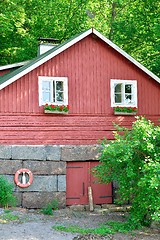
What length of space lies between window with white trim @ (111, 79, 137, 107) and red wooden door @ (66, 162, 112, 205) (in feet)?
8.89

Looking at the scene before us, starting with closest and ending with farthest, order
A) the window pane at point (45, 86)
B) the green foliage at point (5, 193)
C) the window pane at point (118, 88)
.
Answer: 1. the green foliage at point (5, 193)
2. the window pane at point (45, 86)
3. the window pane at point (118, 88)

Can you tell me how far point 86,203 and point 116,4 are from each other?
58.4ft

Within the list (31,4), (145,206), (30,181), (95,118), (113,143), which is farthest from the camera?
(31,4)

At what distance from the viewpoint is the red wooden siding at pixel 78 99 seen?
15703mm

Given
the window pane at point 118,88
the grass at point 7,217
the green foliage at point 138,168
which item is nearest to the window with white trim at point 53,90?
the window pane at point 118,88

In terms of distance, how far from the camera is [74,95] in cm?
1655

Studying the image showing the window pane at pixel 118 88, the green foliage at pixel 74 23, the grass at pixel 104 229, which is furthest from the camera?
the green foliage at pixel 74 23

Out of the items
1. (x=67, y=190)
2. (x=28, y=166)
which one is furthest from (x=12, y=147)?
(x=67, y=190)

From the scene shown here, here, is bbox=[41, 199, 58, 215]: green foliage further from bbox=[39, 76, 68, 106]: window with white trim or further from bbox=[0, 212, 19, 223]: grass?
bbox=[39, 76, 68, 106]: window with white trim

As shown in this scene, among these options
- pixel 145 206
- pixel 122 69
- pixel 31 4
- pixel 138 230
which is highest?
pixel 31 4

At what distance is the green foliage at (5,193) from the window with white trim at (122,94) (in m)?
5.25

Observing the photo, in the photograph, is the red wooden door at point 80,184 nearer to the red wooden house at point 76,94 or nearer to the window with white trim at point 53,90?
the red wooden house at point 76,94

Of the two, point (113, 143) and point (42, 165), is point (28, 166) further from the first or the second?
point (113, 143)

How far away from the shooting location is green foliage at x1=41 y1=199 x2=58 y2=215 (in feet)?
49.4
